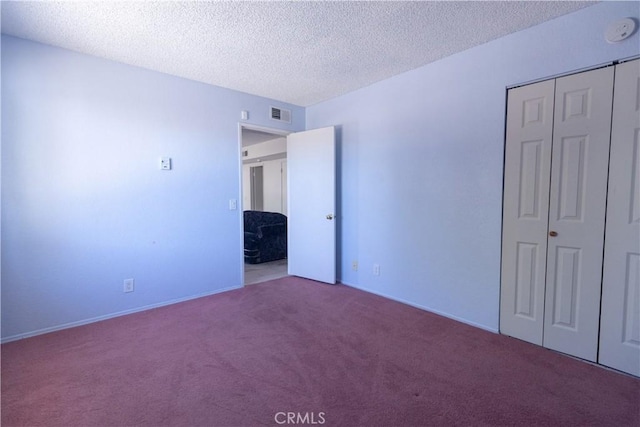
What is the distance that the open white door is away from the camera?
144 inches

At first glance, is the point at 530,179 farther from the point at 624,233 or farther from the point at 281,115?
the point at 281,115

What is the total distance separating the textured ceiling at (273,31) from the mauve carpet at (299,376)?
240 centimetres

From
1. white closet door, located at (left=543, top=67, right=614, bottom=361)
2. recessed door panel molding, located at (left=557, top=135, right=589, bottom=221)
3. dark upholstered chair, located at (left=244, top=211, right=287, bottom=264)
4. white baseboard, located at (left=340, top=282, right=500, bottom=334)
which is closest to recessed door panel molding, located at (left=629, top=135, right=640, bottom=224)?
white closet door, located at (left=543, top=67, right=614, bottom=361)

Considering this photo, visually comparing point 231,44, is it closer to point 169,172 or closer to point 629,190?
point 169,172

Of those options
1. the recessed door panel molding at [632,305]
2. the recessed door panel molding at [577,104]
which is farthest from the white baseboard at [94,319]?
the recessed door panel molding at [577,104]

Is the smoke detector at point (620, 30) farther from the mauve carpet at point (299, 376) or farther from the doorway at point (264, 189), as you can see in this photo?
the doorway at point (264, 189)

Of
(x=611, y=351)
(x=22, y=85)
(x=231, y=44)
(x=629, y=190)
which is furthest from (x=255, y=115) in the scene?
(x=611, y=351)

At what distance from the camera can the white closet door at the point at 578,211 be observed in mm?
1918

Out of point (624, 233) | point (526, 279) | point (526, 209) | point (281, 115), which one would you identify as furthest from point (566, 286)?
point (281, 115)

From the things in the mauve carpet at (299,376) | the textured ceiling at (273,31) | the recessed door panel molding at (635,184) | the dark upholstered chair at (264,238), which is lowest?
the mauve carpet at (299,376)

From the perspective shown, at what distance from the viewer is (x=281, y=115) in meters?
3.91

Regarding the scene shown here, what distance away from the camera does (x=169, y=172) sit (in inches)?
119

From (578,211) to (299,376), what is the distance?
222 centimetres

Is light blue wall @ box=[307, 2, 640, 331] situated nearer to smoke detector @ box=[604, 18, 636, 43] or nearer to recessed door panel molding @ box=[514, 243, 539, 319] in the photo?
smoke detector @ box=[604, 18, 636, 43]
